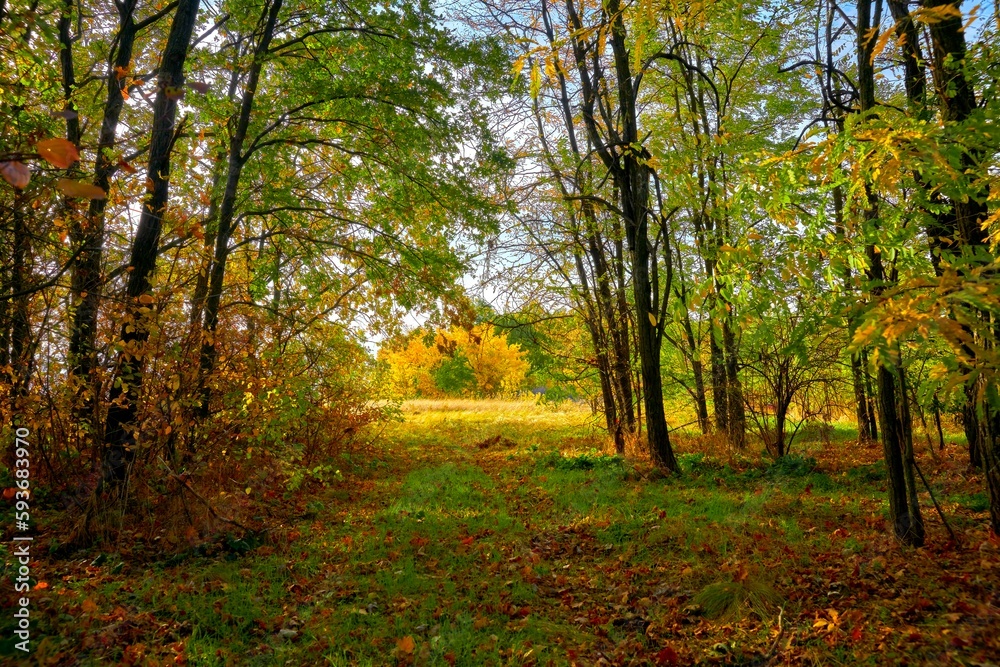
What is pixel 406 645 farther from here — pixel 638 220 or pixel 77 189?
pixel 638 220

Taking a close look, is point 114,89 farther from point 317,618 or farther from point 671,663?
point 671,663

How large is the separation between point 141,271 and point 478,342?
141 inches

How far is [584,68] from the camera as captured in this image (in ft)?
27.3

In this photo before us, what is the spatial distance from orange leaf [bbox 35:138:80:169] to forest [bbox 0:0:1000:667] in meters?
0.01

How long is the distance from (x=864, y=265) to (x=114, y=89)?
7572mm

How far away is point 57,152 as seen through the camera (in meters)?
1.46

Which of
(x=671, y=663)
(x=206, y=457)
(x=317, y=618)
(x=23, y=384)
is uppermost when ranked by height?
(x=23, y=384)

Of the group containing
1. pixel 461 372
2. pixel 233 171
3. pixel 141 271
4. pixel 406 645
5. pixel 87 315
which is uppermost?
pixel 233 171

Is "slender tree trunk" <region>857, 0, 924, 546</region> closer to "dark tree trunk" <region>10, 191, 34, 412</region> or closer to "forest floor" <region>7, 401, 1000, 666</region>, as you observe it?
"forest floor" <region>7, 401, 1000, 666</region>

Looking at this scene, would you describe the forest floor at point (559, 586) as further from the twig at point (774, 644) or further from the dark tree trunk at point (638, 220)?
the dark tree trunk at point (638, 220)

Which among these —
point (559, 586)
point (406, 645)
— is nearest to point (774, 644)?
point (559, 586)

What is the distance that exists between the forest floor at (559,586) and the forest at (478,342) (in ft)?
0.11

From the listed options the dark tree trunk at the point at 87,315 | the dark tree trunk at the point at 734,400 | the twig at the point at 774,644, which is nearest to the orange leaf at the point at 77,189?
the dark tree trunk at the point at 87,315

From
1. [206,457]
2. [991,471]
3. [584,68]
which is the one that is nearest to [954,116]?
[991,471]
